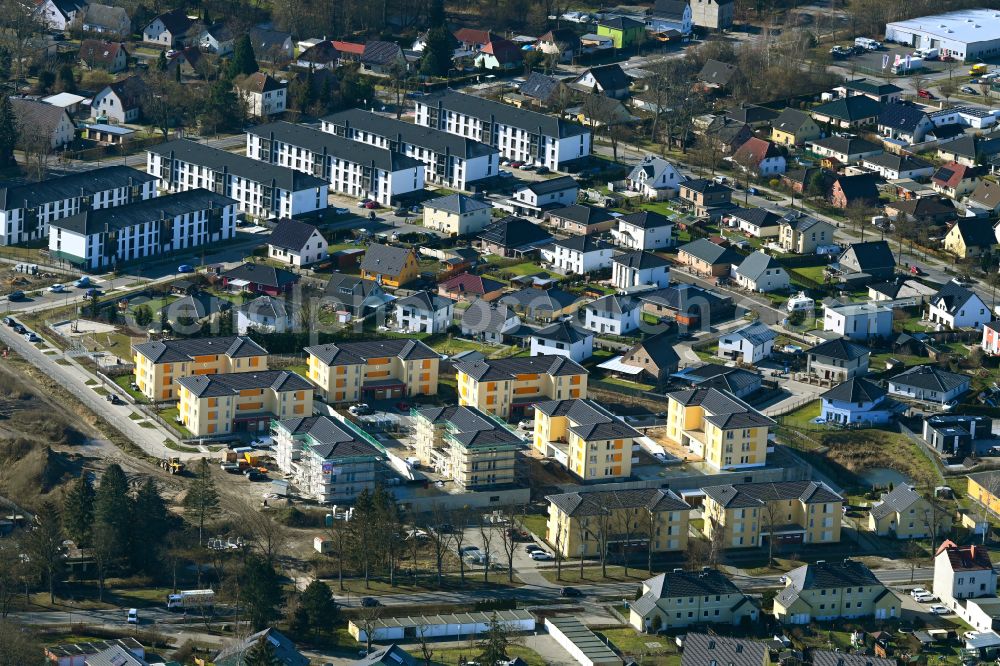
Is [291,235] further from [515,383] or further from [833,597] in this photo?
[833,597]

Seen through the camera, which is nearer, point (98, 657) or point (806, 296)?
point (98, 657)

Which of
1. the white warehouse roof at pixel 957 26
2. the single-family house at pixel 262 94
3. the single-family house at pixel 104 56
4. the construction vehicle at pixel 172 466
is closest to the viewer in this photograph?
the construction vehicle at pixel 172 466

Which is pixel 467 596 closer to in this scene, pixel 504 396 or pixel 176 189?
pixel 504 396

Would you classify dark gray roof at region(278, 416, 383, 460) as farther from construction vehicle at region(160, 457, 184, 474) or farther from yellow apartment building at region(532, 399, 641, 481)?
yellow apartment building at region(532, 399, 641, 481)

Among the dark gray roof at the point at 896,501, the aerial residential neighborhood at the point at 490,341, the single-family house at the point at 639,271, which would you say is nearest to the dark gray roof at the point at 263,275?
the aerial residential neighborhood at the point at 490,341

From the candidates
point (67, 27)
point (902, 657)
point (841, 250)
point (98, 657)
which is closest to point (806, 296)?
point (841, 250)

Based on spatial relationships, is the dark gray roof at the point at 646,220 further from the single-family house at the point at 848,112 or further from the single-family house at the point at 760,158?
the single-family house at the point at 848,112

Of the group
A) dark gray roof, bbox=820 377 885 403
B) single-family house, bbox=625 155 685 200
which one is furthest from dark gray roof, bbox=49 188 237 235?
dark gray roof, bbox=820 377 885 403
